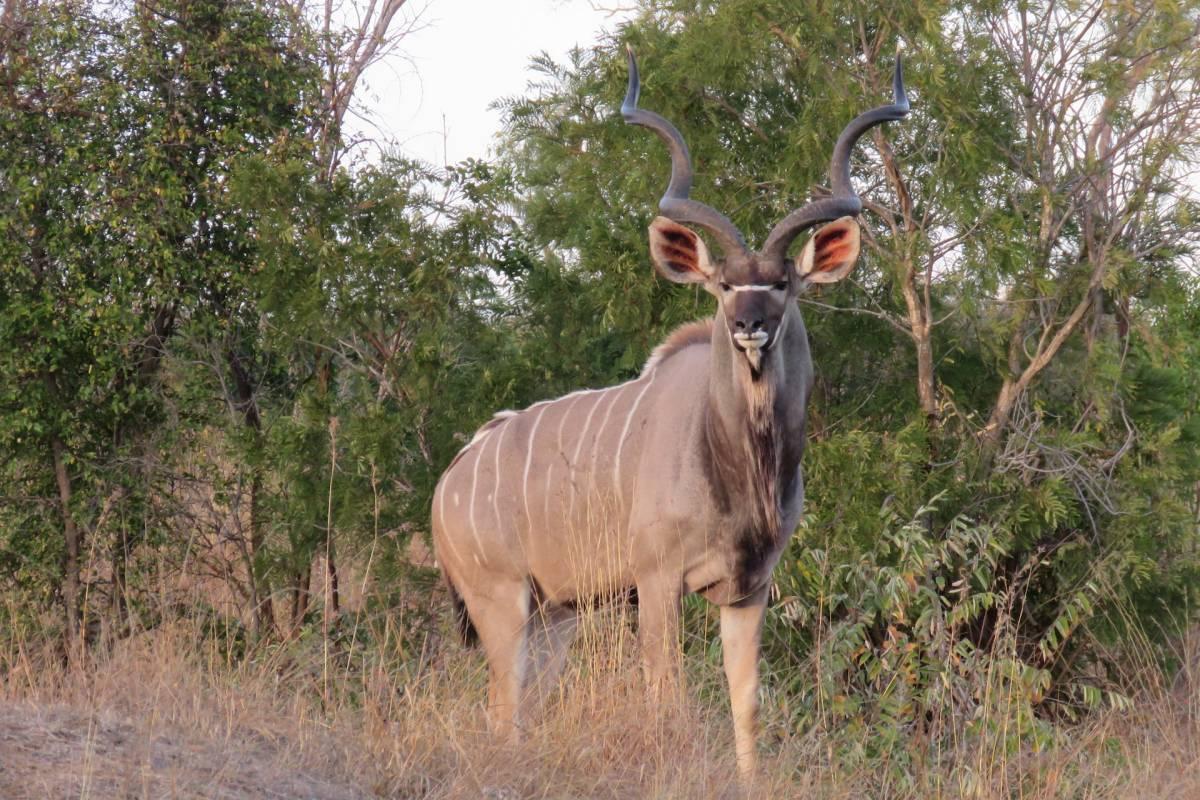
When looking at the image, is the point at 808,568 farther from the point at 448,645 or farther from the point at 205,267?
the point at 205,267

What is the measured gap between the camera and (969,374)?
7.18 meters

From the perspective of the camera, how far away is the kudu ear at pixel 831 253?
4.90m

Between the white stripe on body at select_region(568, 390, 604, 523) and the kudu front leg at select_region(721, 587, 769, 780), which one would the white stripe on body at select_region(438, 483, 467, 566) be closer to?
the white stripe on body at select_region(568, 390, 604, 523)

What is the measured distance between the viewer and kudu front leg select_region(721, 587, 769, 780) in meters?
4.85

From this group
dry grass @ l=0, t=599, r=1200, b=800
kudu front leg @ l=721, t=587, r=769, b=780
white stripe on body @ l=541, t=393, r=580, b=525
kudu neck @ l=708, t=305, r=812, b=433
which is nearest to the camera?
dry grass @ l=0, t=599, r=1200, b=800

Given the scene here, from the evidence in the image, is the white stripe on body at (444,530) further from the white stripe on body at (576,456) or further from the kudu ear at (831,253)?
the kudu ear at (831,253)

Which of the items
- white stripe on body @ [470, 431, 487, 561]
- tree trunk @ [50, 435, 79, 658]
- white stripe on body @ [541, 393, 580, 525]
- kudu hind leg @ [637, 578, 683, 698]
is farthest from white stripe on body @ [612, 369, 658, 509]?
tree trunk @ [50, 435, 79, 658]

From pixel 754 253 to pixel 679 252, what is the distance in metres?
0.34

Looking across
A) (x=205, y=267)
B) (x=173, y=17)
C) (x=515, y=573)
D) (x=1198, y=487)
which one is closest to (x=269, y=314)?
(x=205, y=267)

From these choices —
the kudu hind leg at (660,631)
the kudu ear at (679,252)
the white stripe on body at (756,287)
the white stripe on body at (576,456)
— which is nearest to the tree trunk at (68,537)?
the white stripe on body at (576,456)

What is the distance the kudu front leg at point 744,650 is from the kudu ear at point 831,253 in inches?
39.7

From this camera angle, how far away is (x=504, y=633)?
210 inches

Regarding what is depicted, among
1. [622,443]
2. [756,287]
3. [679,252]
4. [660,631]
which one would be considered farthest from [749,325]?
[660,631]

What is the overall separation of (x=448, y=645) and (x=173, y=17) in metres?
3.50
